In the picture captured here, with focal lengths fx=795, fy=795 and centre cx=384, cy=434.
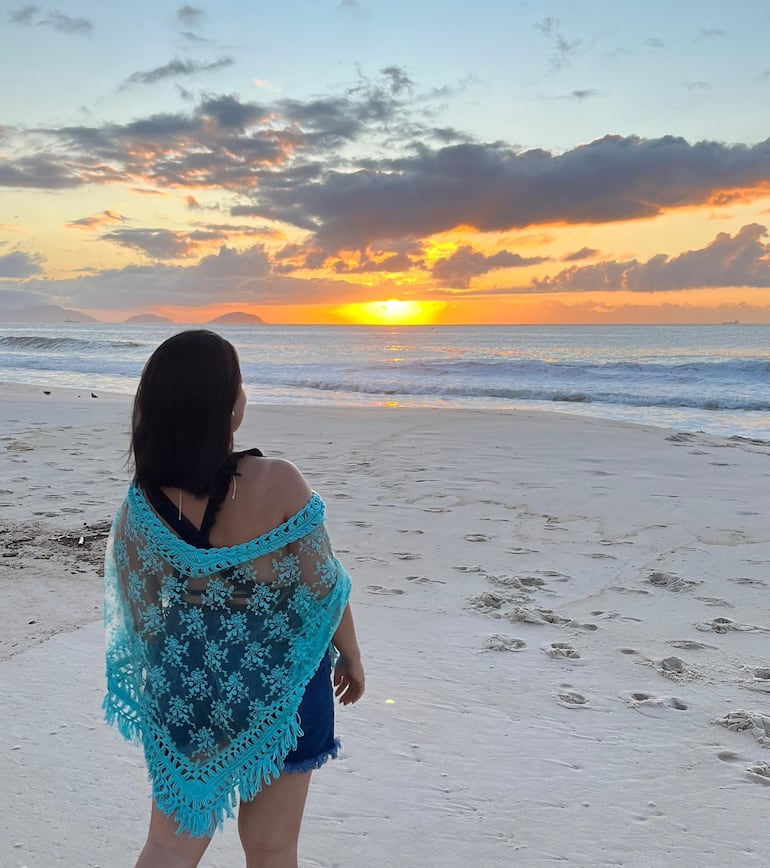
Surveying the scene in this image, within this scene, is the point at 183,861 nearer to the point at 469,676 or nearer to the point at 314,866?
the point at 314,866

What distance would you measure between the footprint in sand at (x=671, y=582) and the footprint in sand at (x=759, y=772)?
1999 millimetres

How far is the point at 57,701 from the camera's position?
346 cm

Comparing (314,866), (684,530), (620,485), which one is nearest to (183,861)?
(314,866)

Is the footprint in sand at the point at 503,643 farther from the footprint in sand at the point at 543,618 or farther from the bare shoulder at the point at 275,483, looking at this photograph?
the bare shoulder at the point at 275,483

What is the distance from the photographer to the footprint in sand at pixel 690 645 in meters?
4.13

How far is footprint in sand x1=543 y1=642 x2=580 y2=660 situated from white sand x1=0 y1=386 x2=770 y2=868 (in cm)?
2

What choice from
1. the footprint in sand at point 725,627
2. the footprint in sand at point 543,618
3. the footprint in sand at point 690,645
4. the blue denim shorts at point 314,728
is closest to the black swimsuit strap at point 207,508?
the blue denim shorts at point 314,728

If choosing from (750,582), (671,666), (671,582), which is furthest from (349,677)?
(750,582)

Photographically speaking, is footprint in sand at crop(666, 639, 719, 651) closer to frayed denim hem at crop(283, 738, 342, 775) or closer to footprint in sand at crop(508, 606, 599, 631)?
footprint in sand at crop(508, 606, 599, 631)

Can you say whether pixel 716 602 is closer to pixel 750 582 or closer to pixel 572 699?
pixel 750 582

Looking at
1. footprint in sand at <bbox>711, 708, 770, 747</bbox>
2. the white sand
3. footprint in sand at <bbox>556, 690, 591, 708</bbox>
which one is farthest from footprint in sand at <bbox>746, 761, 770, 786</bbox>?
footprint in sand at <bbox>556, 690, 591, 708</bbox>

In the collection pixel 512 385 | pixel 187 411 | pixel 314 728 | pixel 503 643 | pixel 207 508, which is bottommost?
pixel 512 385

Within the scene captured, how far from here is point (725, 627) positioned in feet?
14.4

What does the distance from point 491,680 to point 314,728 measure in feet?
6.57
